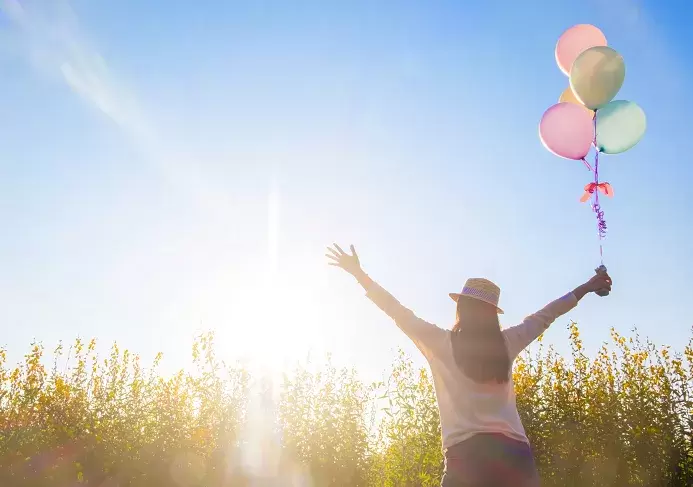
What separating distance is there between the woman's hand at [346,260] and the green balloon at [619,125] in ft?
8.97

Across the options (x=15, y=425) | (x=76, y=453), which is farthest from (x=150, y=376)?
(x=15, y=425)

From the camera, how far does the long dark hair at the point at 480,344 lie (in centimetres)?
247

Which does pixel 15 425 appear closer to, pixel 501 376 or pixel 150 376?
pixel 150 376

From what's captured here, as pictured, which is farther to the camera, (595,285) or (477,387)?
(595,285)

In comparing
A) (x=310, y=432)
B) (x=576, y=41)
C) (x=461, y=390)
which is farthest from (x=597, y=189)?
(x=310, y=432)

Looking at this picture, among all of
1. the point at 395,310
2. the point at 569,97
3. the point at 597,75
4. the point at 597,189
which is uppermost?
the point at 569,97

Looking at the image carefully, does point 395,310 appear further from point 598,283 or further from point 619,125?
point 619,125

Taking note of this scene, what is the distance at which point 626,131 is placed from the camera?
4484mm

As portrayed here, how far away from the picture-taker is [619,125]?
4449 mm

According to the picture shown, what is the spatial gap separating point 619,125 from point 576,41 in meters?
1.14

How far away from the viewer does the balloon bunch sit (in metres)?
4.29

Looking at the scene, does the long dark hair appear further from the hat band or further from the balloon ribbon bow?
the balloon ribbon bow

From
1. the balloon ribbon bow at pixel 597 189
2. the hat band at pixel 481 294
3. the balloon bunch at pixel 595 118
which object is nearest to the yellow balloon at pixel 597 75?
the balloon bunch at pixel 595 118

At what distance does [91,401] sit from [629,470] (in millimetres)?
10689
